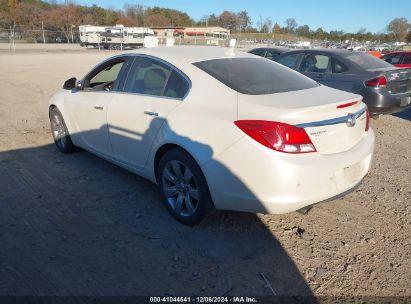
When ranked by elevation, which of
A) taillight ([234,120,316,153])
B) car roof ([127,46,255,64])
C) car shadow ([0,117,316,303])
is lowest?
car shadow ([0,117,316,303])

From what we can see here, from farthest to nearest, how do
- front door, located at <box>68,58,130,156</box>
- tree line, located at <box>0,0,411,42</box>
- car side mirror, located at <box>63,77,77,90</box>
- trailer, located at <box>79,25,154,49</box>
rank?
tree line, located at <box>0,0,411,42</box> < trailer, located at <box>79,25,154,49</box> < car side mirror, located at <box>63,77,77,90</box> < front door, located at <box>68,58,130,156</box>

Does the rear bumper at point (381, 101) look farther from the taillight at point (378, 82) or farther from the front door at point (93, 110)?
the front door at point (93, 110)

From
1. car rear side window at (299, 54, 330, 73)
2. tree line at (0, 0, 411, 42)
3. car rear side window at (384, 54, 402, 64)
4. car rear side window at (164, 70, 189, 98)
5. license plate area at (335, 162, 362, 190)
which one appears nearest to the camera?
license plate area at (335, 162, 362, 190)

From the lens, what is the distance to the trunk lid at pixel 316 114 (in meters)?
2.75

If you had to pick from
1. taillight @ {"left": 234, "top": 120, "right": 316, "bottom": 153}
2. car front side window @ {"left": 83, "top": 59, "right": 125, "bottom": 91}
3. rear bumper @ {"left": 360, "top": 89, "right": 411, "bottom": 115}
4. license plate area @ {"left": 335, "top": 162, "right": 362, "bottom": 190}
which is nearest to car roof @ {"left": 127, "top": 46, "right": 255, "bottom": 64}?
car front side window @ {"left": 83, "top": 59, "right": 125, "bottom": 91}

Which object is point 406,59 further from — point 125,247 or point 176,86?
point 125,247

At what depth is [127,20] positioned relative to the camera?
9256 centimetres

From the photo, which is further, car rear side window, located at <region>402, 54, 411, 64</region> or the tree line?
the tree line

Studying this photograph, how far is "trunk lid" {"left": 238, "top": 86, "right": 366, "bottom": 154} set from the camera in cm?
275

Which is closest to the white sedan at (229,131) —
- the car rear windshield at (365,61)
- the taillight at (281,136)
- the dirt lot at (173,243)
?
the taillight at (281,136)

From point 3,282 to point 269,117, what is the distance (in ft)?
7.63

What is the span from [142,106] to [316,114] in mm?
1740

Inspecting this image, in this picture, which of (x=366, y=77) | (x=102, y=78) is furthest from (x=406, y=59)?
(x=102, y=78)

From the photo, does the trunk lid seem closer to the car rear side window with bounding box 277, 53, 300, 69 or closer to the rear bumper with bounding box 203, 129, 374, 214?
the rear bumper with bounding box 203, 129, 374, 214
